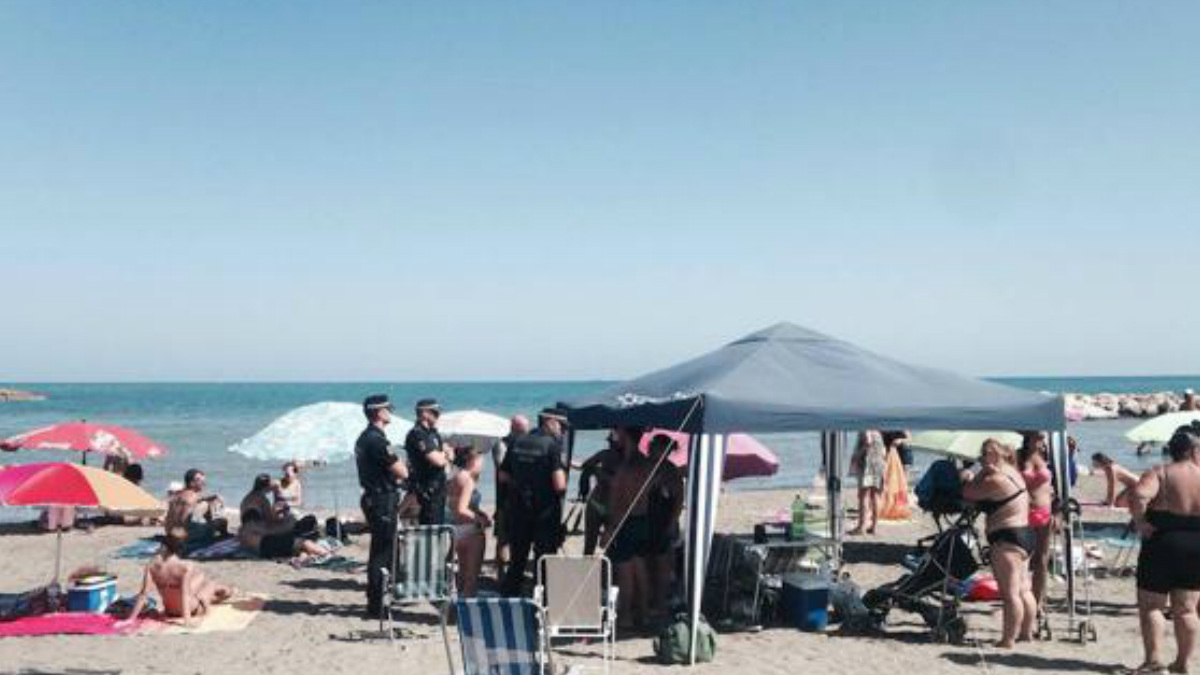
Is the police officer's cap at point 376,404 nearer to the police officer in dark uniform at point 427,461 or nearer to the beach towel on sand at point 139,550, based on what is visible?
the police officer in dark uniform at point 427,461

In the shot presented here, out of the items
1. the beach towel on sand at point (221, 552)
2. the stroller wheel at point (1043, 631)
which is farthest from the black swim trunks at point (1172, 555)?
the beach towel on sand at point (221, 552)

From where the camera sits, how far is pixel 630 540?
7.52 meters

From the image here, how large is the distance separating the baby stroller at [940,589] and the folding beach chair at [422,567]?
3206 millimetres

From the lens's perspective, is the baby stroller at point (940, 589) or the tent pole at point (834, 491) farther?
the tent pole at point (834, 491)

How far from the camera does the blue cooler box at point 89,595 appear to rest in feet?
26.2

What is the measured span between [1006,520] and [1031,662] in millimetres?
938

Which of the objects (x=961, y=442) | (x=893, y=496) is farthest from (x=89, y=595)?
(x=893, y=496)

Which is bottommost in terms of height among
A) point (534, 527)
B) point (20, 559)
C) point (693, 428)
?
point (20, 559)

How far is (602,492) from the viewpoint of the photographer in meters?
8.32

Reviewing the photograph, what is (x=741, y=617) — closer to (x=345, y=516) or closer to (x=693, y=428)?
(x=693, y=428)

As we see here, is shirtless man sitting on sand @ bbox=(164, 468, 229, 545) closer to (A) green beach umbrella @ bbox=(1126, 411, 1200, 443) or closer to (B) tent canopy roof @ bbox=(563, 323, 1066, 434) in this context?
(B) tent canopy roof @ bbox=(563, 323, 1066, 434)

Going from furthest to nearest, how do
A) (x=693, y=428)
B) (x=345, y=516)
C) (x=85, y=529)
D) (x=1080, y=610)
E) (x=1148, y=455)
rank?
(x=1148, y=455) < (x=345, y=516) < (x=85, y=529) < (x=1080, y=610) < (x=693, y=428)

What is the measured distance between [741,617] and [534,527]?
Answer: 1.74 metres

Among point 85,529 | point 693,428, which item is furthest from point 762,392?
point 85,529
